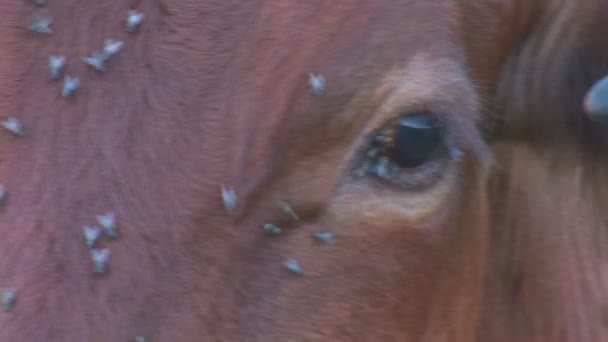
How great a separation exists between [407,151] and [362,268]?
0.21m

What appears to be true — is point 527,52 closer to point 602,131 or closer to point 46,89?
point 602,131

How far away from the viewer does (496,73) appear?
6.43ft

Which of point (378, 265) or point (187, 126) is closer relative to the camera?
point (187, 126)

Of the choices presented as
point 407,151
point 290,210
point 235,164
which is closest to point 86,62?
point 235,164

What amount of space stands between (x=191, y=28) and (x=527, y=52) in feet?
2.54

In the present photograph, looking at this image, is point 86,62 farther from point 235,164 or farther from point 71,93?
point 235,164

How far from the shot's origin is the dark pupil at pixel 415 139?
5.36 feet

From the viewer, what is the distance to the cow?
1452mm

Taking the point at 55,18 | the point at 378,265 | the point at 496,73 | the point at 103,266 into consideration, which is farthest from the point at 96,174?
the point at 496,73

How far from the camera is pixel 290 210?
158 centimetres

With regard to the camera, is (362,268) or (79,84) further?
(362,268)

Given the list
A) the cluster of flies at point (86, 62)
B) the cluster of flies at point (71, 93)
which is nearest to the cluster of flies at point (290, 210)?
the cluster of flies at point (71, 93)

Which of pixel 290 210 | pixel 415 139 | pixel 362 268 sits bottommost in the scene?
pixel 362 268

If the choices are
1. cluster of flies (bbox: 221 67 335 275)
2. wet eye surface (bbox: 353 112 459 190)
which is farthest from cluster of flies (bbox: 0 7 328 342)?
wet eye surface (bbox: 353 112 459 190)
